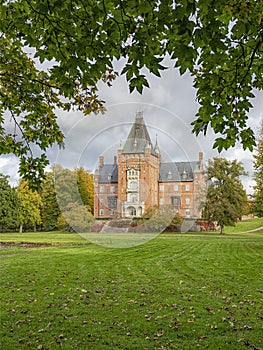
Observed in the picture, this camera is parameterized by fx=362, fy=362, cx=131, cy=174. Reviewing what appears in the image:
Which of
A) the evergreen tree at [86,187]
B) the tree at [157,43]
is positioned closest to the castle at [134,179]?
the evergreen tree at [86,187]

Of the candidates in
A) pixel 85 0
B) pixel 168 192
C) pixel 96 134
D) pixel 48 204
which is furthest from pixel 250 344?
pixel 48 204

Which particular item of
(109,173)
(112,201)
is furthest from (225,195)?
(109,173)

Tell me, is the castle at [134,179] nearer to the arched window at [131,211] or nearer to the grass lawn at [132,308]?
the arched window at [131,211]

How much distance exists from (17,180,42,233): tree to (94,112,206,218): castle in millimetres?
19845

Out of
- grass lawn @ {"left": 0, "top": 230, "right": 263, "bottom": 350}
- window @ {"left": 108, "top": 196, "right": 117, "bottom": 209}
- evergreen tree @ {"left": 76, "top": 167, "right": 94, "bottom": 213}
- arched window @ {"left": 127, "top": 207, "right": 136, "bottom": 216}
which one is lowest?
grass lawn @ {"left": 0, "top": 230, "right": 263, "bottom": 350}

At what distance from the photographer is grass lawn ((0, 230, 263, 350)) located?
484 centimetres

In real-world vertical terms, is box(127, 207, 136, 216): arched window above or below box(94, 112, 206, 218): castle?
below

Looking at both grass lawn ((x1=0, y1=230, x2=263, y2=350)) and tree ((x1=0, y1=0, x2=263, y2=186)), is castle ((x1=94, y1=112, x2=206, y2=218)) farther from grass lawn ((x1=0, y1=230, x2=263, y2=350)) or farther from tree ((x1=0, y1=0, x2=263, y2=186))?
tree ((x1=0, y1=0, x2=263, y2=186))

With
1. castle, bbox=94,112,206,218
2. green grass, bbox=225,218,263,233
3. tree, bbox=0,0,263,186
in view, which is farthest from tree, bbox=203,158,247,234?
tree, bbox=0,0,263,186

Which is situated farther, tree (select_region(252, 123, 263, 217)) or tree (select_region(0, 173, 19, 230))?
tree (select_region(0, 173, 19, 230))

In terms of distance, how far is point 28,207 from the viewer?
3728 centimetres

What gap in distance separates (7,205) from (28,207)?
2.10 meters

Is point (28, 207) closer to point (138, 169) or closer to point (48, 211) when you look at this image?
point (48, 211)

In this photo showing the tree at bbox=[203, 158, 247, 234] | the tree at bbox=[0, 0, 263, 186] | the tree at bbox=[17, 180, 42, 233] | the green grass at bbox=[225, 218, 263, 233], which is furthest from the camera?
the green grass at bbox=[225, 218, 263, 233]
